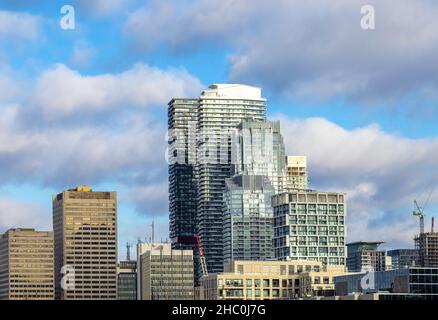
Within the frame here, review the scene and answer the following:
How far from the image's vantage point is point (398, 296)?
190875 millimetres
